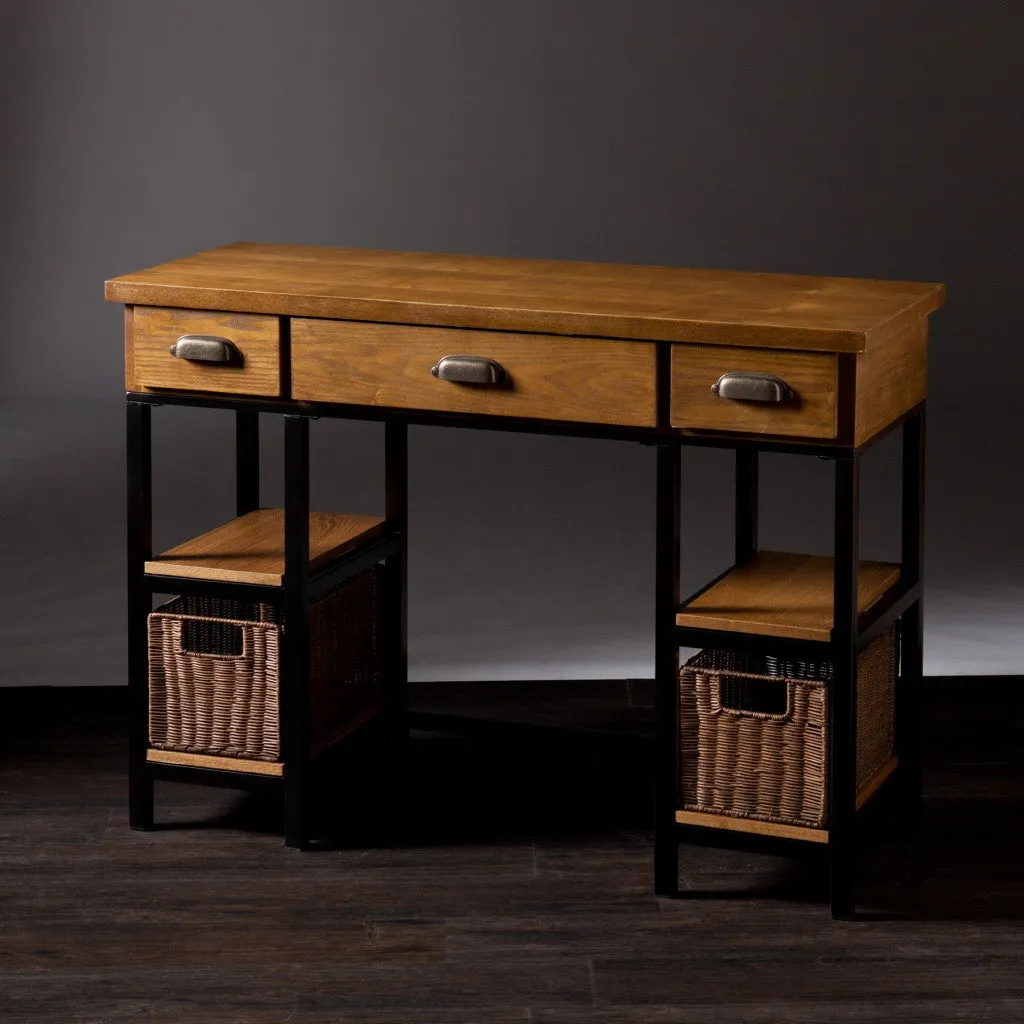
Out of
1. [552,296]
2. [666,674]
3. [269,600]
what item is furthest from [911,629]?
[269,600]

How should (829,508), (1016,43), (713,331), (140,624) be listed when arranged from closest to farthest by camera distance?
(713,331) → (140,624) → (829,508) → (1016,43)

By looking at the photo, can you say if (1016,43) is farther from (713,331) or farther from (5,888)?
(5,888)

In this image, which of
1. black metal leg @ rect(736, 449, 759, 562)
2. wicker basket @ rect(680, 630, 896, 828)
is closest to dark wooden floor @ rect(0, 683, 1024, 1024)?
wicker basket @ rect(680, 630, 896, 828)

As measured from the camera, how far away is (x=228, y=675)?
3.75 metres

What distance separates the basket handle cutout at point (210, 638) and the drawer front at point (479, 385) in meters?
0.55

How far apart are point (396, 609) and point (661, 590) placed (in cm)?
91

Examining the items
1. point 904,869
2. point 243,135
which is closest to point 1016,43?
point 243,135

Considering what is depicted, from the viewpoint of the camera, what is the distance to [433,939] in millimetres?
3342

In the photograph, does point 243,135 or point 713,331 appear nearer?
point 713,331

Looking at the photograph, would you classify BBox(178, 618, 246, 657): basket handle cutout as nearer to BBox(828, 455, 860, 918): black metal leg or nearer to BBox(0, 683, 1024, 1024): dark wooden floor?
BBox(0, 683, 1024, 1024): dark wooden floor

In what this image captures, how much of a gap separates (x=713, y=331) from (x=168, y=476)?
11.8 ft

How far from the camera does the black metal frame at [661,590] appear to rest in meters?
3.32

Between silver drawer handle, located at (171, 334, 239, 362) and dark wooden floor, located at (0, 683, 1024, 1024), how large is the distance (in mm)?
919

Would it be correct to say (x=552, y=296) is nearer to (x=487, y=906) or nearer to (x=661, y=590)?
(x=661, y=590)
